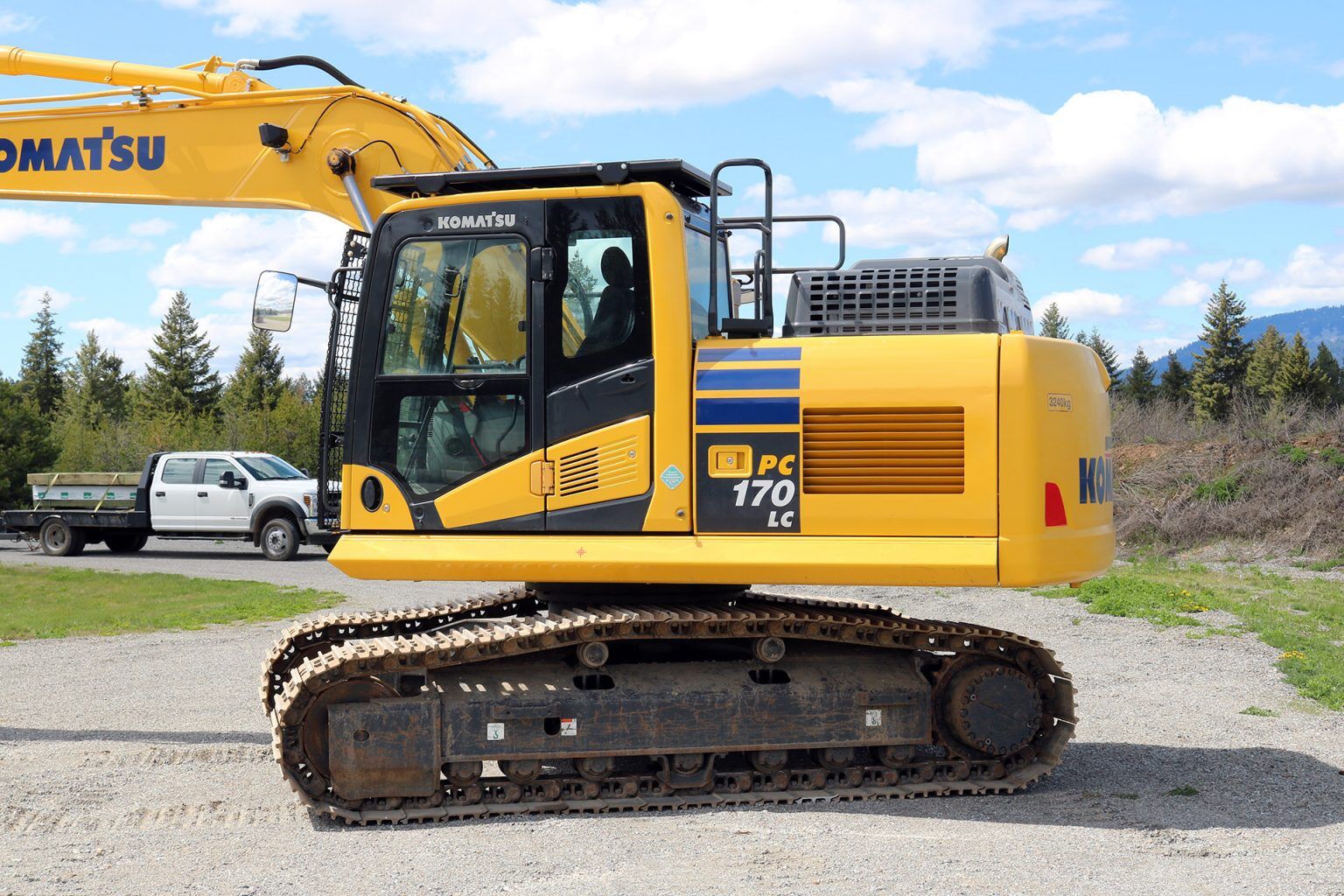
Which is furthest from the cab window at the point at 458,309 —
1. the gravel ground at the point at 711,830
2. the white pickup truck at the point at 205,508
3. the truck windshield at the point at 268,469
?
the truck windshield at the point at 268,469

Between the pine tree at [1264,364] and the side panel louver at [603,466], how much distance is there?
64523 millimetres

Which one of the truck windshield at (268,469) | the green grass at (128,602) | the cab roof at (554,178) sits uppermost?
the cab roof at (554,178)

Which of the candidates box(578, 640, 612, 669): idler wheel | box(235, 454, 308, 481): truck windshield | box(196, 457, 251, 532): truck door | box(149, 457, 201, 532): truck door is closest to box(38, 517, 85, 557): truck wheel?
box(149, 457, 201, 532): truck door

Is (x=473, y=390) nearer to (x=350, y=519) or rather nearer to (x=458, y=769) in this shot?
(x=350, y=519)

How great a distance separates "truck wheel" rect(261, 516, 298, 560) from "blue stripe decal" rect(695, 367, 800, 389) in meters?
18.2

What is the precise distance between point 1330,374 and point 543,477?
244ft

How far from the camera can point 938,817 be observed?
20.7 feet

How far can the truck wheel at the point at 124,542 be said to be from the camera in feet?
83.4

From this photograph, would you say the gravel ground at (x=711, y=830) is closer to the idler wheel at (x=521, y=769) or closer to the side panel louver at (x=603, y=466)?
the idler wheel at (x=521, y=769)

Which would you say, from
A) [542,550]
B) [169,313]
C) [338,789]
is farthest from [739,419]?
[169,313]

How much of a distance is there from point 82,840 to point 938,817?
4140mm

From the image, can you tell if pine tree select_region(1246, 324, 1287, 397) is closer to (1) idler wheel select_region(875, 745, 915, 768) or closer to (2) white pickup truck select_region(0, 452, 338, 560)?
(2) white pickup truck select_region(0, 452, 338, 560)

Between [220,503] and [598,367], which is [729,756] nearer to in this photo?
[598,367]

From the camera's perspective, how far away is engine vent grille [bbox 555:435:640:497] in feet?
21.3
